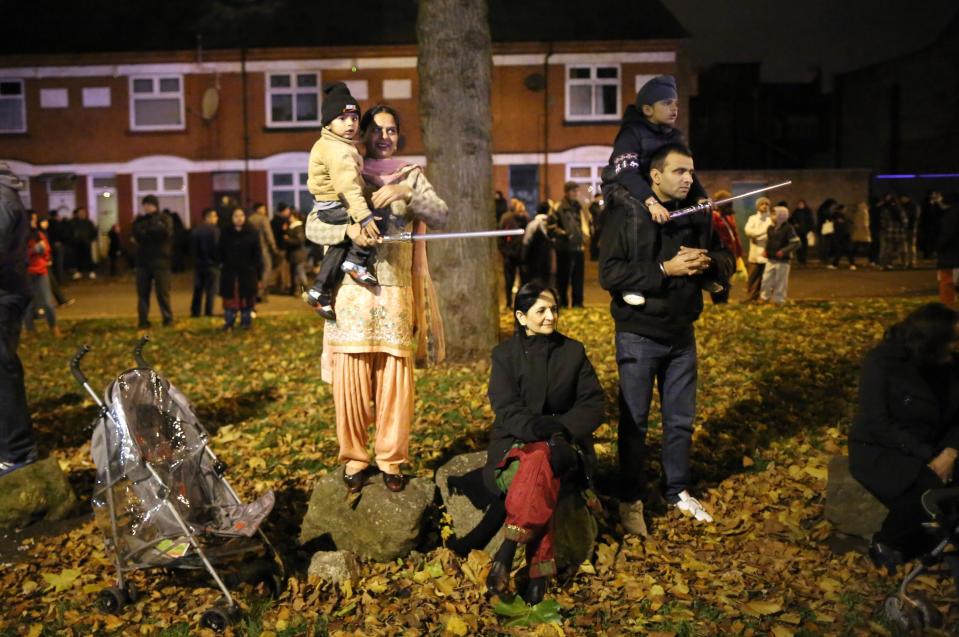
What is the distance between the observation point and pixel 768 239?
15.7 metres

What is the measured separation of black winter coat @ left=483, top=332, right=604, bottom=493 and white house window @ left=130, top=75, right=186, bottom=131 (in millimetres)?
30967

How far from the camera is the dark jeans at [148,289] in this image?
1574 centimetres

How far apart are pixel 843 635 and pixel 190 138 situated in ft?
106

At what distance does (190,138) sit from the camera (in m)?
33.5

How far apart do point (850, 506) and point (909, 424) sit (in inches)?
37.1

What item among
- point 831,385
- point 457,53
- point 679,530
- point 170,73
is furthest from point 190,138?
point 679,530

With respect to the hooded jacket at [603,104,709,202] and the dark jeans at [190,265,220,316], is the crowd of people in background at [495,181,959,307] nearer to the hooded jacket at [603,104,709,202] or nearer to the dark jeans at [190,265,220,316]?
the hooded jacket at [603,104,709,202]

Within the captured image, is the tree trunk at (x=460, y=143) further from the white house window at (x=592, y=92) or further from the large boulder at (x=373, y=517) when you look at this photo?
the white house window at (x=592, y=92)

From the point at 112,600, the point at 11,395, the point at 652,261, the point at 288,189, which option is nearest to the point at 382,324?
the point at 652,261

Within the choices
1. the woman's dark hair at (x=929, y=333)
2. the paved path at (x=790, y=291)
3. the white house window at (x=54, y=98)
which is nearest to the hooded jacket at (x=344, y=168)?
the woman's dark hair at (x=929, y=333)

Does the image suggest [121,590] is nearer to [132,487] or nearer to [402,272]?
[132,487]

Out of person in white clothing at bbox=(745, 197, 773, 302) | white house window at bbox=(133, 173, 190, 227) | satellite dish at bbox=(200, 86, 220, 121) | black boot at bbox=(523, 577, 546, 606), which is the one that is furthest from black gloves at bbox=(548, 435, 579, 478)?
satellite dish at bbox=(200, 86, 220, 121)

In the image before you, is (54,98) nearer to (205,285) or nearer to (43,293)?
(205,285)

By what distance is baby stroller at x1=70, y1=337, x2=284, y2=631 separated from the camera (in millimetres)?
4992
